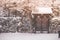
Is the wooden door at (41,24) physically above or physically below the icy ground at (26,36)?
above

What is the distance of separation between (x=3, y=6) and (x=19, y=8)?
0.28m

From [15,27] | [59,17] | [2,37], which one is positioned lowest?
[2,37]

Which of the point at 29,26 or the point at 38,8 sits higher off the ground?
the point at 38,8

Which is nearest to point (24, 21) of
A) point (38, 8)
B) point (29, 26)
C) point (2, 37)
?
point (29, 26)

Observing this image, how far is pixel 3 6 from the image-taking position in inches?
93.5

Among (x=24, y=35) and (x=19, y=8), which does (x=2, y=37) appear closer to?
(x=24, y=35)

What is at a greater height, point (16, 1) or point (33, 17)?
point (16, 1)

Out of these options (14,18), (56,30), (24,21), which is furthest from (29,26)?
(56,30)

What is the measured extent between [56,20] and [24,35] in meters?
0.60

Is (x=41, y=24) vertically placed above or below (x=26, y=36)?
above

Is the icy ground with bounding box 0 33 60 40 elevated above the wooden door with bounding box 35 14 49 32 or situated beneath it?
situated beneath

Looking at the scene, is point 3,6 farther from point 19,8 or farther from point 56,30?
point 56,30

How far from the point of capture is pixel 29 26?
2.38 m

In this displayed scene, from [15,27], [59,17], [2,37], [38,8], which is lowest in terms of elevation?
[2,37]
